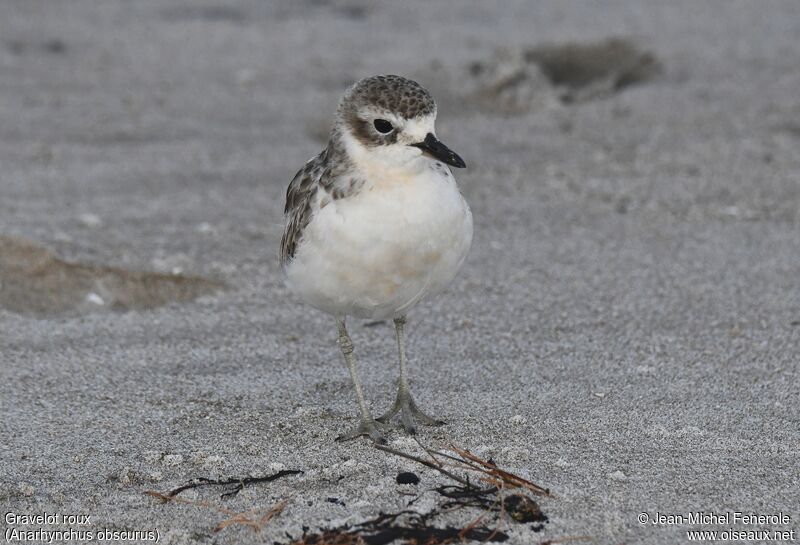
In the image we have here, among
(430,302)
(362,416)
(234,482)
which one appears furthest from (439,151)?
(430,302)

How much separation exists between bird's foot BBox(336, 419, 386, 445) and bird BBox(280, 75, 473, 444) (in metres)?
0.42

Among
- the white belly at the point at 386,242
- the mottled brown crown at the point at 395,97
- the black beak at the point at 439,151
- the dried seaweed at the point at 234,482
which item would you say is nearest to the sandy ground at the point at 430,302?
the dried seaweed at the point at 234,482

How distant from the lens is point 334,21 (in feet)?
31.7

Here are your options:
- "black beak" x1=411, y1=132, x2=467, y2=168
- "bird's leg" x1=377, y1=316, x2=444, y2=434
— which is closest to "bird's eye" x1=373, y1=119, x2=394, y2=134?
"black beak" x1=411, y1=132, x2=467, y2=168

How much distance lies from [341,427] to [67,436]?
0.95 m

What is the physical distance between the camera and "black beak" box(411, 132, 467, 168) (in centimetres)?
365

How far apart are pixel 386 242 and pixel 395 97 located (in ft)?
1.51

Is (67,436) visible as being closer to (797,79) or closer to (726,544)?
(726,544)

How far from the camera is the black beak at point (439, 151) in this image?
365 cm

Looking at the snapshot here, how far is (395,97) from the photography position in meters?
3.73

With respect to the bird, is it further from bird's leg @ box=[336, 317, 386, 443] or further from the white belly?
bird's leg @ box=[336, 317, 386, 443]

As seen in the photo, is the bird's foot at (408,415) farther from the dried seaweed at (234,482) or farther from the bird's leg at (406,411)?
the dried seaweed at (234,482)

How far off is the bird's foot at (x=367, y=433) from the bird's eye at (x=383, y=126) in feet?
3.32

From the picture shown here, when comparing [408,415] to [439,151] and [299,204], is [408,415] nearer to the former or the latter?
[299,204]
